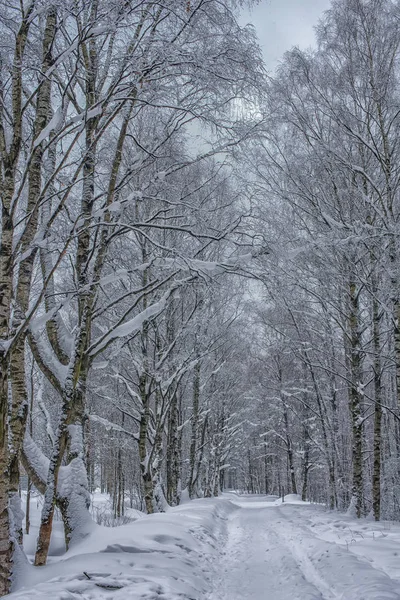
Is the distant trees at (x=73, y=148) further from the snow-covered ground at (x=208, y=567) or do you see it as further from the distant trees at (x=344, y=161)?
the distant trees at (x=344, y=161)

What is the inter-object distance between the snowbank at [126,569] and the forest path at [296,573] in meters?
0.38

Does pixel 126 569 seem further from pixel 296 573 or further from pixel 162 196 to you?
pixel 162 196

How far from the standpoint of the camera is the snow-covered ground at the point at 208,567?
3.67 metres

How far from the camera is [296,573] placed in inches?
211

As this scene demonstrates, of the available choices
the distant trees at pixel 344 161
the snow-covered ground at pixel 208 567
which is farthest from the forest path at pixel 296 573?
the distant trees at pixel 344 161

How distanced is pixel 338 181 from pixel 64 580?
853cm

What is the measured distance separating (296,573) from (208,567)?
1.18 m

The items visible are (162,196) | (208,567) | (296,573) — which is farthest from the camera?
(162,196)

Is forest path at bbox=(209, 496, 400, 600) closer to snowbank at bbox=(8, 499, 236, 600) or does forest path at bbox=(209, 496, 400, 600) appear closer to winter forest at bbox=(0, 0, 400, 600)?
snowbank at bbox=(8, 499, 236, 600)

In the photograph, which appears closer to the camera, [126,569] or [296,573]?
[126,569]


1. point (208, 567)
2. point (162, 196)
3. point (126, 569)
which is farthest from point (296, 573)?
point (162, 196)

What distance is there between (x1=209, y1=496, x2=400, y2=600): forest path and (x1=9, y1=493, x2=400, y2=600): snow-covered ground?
1 cm

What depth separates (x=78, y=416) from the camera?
5422mm

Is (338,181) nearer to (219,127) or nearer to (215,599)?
(219,127)
